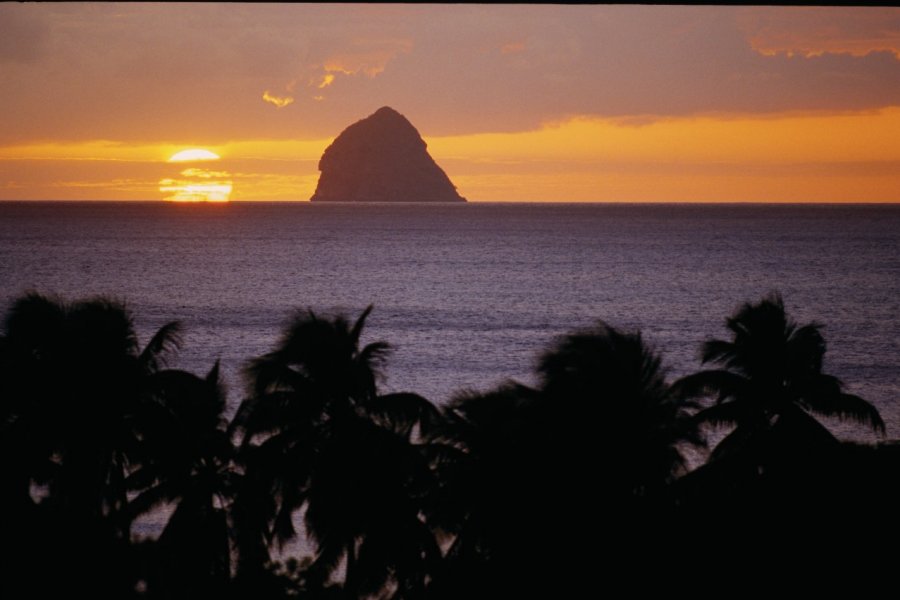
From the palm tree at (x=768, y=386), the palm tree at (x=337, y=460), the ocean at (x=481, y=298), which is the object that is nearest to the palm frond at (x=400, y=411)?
the palm tree at (x=337, y=460)

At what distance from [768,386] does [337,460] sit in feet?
43.0

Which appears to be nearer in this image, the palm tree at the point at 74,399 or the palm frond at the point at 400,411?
the palm tree at the point at 74,399

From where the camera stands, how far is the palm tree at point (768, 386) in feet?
96.2

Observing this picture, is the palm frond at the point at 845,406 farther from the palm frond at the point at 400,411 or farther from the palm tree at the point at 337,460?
the palm tree at the point at 337,460

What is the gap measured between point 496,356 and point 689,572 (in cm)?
6569

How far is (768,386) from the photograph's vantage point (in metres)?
30.0

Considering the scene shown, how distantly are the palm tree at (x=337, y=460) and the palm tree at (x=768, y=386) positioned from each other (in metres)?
8.81

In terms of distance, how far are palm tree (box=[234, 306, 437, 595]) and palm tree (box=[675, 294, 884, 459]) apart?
28.9ft

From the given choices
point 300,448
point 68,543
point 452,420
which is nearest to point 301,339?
point 300,448

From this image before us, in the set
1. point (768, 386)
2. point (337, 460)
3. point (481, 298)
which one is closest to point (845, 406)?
point (768, 386)

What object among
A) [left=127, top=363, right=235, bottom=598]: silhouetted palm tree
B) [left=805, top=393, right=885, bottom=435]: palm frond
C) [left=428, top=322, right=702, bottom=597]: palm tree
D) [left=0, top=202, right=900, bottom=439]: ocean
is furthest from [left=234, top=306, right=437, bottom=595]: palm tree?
→ [left=0, top=202, right=900, bottom=439]: ocean

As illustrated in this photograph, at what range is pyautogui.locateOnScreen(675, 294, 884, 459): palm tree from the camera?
29.3 meters

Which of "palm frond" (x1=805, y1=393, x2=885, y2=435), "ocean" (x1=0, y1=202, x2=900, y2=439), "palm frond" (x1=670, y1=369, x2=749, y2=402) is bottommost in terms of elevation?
"ocean" (x1=0, y1=202, x2=900, y2=439)

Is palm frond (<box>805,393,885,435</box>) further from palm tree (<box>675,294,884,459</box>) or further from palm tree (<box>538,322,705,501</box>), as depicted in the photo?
palm tree (<box>538,322,705,501</box>)
